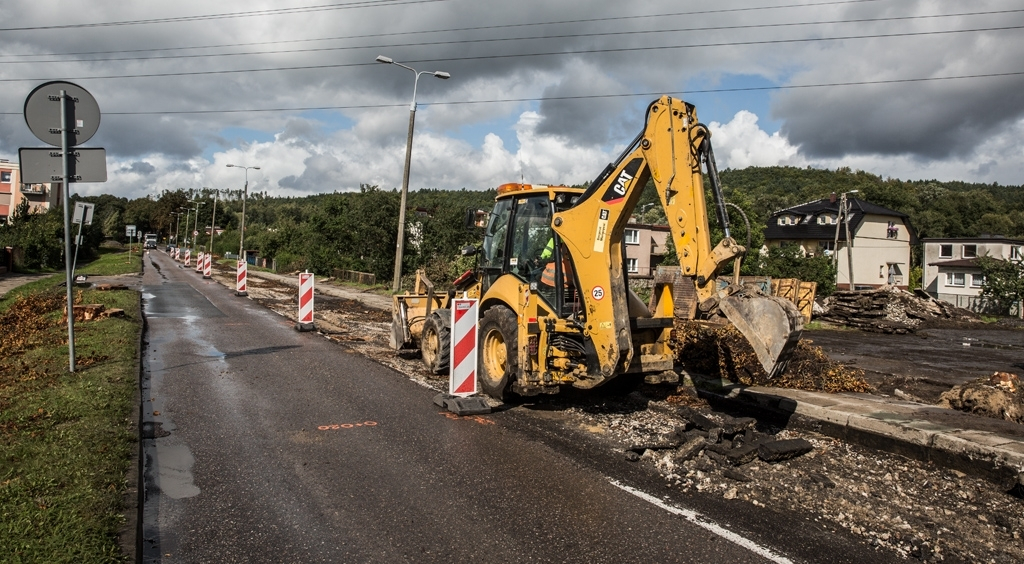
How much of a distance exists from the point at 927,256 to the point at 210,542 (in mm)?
65973

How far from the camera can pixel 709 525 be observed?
4.71 metres

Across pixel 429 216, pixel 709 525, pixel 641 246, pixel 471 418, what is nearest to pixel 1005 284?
pixel 641 246

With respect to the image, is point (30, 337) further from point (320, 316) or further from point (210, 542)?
point (210, 542)

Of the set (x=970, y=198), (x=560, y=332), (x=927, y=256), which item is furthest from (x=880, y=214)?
(x=560, y=332)

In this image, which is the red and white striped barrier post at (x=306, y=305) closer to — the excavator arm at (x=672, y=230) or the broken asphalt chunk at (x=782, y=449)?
the excavator arm at (x=672, y=230)

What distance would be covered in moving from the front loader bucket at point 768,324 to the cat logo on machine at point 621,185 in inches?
64.5

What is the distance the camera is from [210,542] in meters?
4.35

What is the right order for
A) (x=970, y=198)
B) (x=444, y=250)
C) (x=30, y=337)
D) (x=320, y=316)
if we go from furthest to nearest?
(x=970, y=198), (x=444, y=250), (x=320, y=316), (x=30, y=337)

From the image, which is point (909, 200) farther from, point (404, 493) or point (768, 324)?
point (404, 493)

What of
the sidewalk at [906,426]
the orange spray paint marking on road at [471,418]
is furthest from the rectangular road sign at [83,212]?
the sidewalk at [906,426]

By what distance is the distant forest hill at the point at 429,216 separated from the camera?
32.6m

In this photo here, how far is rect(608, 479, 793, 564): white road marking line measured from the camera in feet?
14.0

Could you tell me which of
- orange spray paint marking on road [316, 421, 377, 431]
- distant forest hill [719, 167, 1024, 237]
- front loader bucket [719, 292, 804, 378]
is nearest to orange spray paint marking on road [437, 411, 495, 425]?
orange spray paint marking on road [316, 421, 377, 431]

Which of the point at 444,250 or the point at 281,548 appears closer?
the point at 281,548
